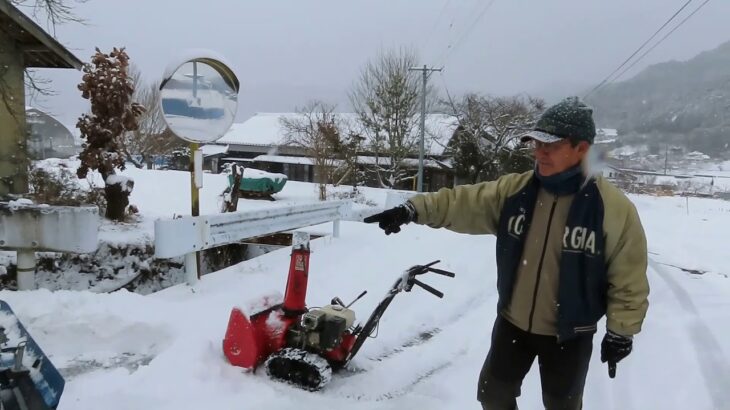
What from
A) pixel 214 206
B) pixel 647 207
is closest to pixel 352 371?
pixel 214 206

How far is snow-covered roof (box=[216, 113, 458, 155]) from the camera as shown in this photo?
38500 mm

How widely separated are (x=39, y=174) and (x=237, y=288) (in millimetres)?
9707

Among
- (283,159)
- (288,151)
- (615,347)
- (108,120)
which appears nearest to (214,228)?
(615,347)

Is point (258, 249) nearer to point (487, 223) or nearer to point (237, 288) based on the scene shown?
point (237, 288)

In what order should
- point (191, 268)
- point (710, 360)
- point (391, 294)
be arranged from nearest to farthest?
point (391, 294), point (710, 360), point (191, 268)

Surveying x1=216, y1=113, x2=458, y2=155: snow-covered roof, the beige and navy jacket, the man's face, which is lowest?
the beige and navy jacket

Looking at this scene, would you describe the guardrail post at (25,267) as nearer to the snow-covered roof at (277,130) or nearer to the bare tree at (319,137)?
the bare tree at (319,137)

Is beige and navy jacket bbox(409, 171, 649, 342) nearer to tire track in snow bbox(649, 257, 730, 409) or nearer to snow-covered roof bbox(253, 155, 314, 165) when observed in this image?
tire track in snow bbox(649, 257, 730, 409)

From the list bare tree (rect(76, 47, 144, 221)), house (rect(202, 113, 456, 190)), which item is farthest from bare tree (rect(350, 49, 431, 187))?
bare tree (rect(76, 47, 144, 221))

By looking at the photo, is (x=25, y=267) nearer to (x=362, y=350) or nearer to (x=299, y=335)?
(x=299, y=335)

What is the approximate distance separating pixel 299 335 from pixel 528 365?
1671 mm

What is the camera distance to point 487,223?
270cm

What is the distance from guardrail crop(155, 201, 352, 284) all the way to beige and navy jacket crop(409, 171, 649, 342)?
11.3 ft

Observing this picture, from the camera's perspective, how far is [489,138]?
Answer: 121 ft
